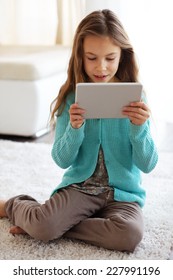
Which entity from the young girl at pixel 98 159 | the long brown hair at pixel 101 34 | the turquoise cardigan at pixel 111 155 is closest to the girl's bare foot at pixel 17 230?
the young girl at pixel 98 159

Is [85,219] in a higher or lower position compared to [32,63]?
lower

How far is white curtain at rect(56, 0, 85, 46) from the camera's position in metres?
3.04

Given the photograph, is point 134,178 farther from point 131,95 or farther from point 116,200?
point 131,95

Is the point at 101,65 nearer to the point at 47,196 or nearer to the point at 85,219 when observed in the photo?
the point at 85,219

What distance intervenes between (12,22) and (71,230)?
2264 mm

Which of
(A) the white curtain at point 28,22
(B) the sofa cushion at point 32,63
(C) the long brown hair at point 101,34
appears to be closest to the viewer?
(C) the long brown hair at point 101,34

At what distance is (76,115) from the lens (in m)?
1.27

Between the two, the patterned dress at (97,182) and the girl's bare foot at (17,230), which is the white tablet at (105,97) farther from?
the girl's bare foot at (17,230)

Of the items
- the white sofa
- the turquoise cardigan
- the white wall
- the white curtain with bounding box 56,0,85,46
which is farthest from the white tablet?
the white curtain with bounding box 56,0,85,46

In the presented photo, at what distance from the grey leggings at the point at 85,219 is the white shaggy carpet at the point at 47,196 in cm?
3

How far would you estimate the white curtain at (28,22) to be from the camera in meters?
3.17

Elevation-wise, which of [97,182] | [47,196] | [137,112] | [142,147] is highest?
[137,112]

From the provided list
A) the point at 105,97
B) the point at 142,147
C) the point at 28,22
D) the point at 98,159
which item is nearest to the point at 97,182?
the point at 98,159

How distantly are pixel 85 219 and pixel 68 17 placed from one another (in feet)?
6.61
